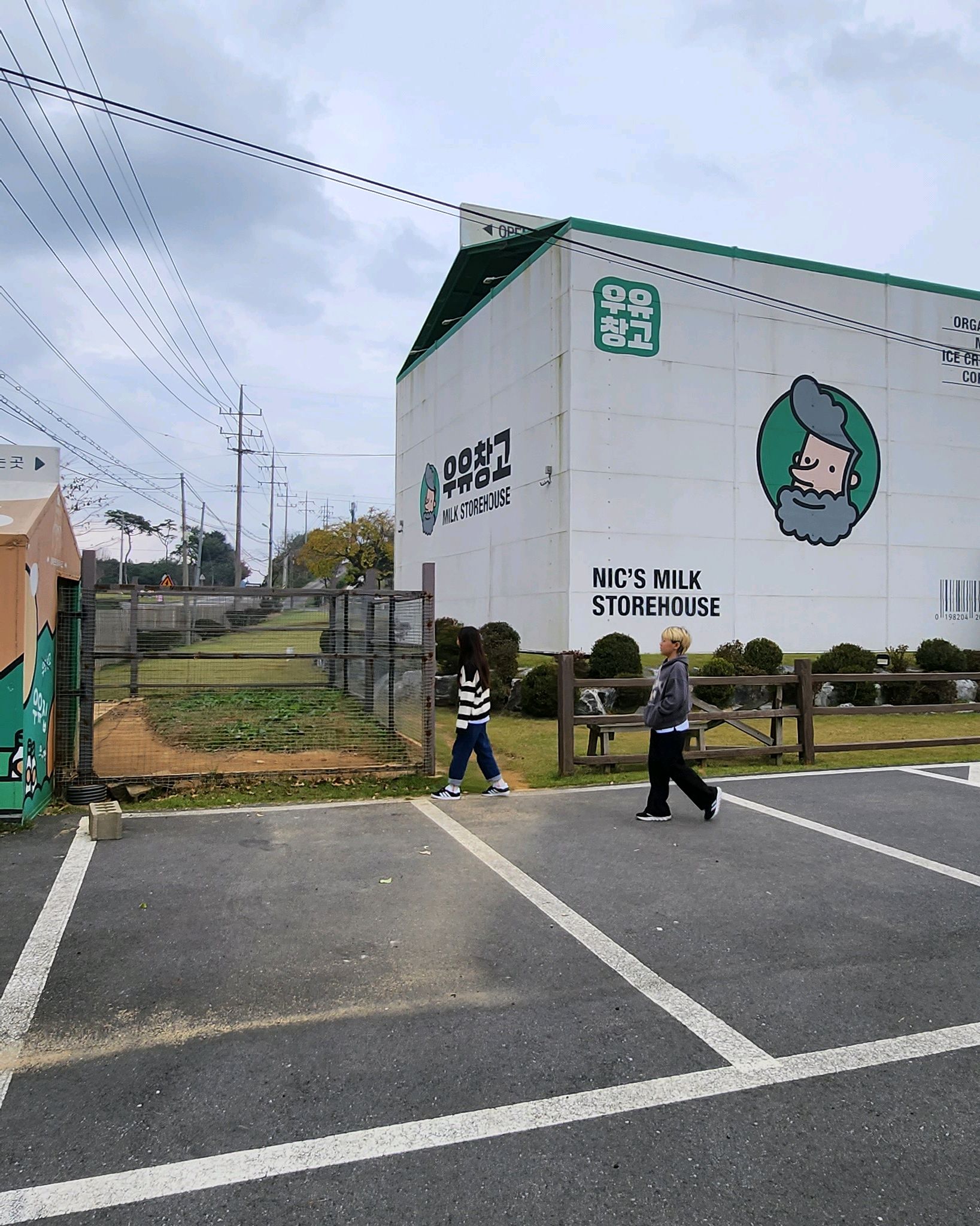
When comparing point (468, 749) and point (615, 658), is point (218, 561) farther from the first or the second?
point (468, 749)

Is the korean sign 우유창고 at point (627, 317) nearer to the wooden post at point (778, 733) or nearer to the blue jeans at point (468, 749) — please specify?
the wooden post at point (778, 733)

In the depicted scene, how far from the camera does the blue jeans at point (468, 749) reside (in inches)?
309

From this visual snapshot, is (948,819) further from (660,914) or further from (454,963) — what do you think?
(454,963)

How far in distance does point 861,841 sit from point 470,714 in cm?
336

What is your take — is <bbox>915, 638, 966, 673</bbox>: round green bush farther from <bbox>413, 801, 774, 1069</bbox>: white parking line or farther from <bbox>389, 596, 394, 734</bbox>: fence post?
<bbox>413, 801, 774, 1069</bbox>: white parking line

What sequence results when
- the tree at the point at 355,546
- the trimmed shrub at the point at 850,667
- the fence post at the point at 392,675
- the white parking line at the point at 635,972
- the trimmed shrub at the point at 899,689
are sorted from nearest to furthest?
the white parking line at the point at 635,972, the fence post at the point at 392,675, the trimmed shrub at the point at 899,689, the trimmed shrub at the point at 850,667, the tree at the point at 355,546

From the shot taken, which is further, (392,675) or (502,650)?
(502,650)

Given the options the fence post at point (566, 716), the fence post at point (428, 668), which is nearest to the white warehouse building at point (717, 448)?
the fence post at point (566, 716)

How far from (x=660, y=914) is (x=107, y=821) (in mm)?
3971

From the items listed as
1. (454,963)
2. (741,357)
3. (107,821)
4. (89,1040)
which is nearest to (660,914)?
(454,963)

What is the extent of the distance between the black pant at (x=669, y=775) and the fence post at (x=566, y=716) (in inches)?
63.3

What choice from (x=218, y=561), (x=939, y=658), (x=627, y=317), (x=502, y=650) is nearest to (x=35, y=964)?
(x=502, y=650)

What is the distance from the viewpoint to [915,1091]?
3031mm

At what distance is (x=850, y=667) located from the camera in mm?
16703
